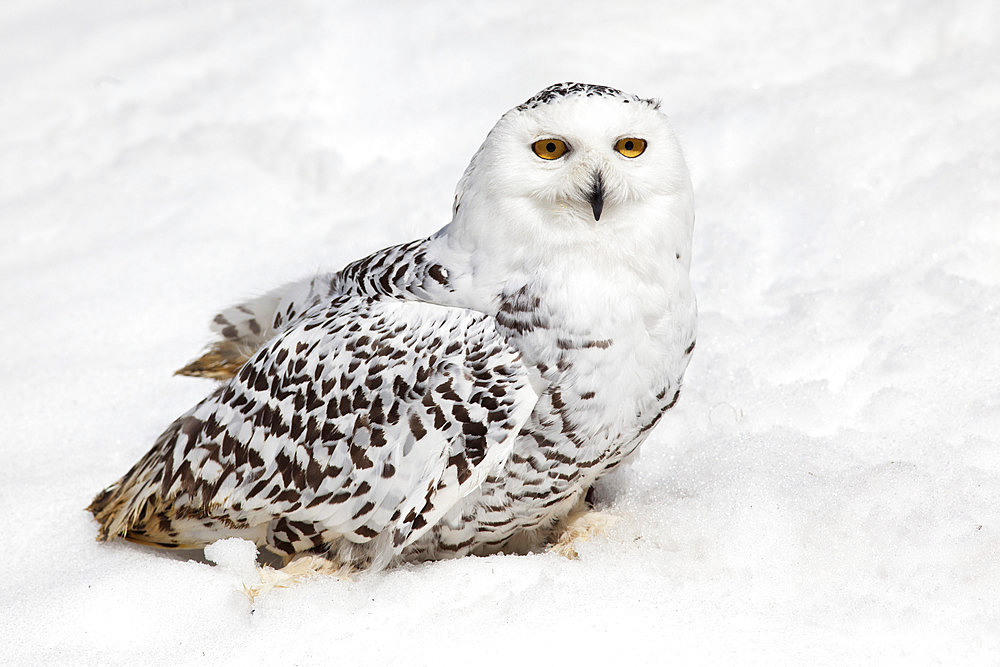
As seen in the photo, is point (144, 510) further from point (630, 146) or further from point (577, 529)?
point (630, 146)

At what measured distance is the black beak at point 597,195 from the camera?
288 centimetres

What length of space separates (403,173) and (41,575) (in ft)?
10.0

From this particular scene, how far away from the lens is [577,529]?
3531mm

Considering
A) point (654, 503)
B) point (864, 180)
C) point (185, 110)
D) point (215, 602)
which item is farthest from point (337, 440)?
point (185, 110)

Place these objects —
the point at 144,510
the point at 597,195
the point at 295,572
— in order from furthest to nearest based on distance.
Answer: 1. the point at 144,510
2. the point at 295,572
3. the point at 597,195

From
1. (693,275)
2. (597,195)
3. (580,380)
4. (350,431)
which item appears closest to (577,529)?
(580,380)

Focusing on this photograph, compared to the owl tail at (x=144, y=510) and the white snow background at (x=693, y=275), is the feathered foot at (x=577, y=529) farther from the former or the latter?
the owl tail at (x=144, y=510)

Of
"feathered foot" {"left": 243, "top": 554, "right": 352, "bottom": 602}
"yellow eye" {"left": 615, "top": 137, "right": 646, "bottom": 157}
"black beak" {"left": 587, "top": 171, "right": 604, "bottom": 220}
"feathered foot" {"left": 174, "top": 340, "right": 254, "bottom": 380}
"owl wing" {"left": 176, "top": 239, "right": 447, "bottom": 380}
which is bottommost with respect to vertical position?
"feathered foot" {"left": 243, "top": 554, "right": 352, "bottom": 602}

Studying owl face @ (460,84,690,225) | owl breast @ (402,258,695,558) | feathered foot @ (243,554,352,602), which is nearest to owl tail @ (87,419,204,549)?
feathered foot @ (243,554,352,602)

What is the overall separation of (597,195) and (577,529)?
121 centimetres

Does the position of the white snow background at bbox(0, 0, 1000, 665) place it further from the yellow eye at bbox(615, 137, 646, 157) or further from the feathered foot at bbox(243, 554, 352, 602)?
the yellow eye at bbox(615, 137, 646, 157)

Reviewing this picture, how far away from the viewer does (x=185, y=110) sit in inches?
258

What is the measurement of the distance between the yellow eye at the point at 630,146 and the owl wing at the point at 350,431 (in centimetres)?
60

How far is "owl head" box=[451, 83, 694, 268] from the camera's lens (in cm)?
290
